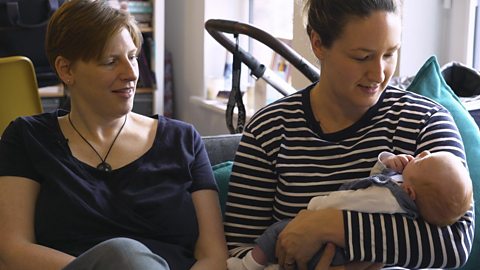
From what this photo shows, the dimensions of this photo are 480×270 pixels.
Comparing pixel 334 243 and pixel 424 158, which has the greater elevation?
pixel 424 158

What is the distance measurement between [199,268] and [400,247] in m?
0.48

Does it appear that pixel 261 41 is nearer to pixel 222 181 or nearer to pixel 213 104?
pixel 222 181

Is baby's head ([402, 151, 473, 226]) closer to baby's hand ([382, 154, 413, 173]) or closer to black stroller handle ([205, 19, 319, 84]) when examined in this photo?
baby's hand ([382, 154, 413, 173])

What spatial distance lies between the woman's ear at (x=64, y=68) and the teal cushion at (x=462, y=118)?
2.91ft

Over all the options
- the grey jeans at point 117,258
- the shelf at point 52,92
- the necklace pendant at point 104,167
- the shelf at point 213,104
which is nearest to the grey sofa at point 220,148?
the necklace pendant at point 104,167

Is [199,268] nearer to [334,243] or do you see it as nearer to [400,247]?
[334,243]

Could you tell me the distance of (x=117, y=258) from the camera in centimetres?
146

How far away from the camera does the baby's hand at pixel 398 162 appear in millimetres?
1501

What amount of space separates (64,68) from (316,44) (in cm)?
61

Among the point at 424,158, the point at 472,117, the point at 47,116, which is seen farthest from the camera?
the point at 472,117

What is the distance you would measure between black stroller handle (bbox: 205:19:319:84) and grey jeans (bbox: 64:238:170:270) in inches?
41.0

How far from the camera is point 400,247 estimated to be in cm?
147

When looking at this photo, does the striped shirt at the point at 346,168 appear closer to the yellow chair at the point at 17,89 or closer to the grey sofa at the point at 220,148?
the grey sofa at the point at 220,148

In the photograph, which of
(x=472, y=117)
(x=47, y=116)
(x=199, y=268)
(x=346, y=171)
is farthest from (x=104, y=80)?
(x=472, y=117)
